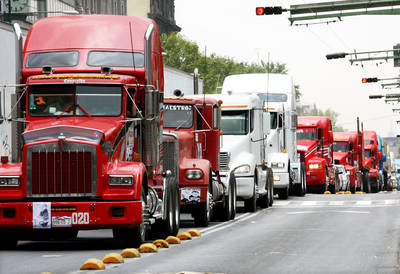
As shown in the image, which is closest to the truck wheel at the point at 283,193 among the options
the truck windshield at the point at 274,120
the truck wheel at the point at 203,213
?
the truck windshield at the point at 274,120

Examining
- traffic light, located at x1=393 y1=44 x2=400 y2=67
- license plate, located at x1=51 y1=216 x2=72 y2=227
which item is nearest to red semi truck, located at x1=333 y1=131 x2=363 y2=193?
traffic light, located at x1=393 y1=44 x2=400 y2=67

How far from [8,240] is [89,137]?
8.26ft

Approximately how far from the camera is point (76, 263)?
14188 millimetres

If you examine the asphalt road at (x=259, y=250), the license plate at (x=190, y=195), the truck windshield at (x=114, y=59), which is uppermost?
the truck windshield at (x=114, y=59)

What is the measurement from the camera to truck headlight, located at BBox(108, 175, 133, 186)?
53.1 feet

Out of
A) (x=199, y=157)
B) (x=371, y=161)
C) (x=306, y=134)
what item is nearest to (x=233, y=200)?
(x=199, y=157)

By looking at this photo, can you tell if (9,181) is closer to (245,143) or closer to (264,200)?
(245,143)

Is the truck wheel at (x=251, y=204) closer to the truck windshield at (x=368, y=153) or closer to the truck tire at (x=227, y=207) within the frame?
the truck tire at (x=227, y=207)

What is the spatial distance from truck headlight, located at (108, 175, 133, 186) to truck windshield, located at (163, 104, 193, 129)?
21.0ft

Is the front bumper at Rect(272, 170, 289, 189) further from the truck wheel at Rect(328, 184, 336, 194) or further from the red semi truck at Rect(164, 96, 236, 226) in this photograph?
the truck wheel at Rect(328, 184, 336, 194)

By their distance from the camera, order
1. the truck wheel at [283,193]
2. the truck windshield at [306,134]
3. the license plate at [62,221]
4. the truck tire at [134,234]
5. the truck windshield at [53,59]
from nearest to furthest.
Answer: the license plate at [62,221] < the truck tire at [134,234] < the truck windshield at [53,59] < the truck wheel at [283,193] < the truck windshield at [306,134]

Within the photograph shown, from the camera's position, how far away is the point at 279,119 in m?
35.8

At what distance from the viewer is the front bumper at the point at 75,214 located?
1598 centimetres

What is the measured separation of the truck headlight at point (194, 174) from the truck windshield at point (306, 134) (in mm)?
24850
